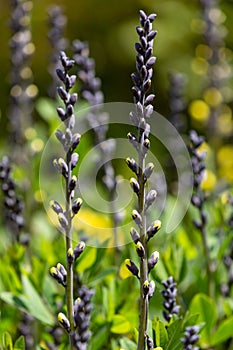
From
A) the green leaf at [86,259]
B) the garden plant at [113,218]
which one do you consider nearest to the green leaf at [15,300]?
the garden plant at [113,218]

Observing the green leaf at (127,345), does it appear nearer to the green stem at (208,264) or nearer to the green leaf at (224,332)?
the green leaf at (224,332)

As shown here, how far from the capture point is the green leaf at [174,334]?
→ 1.12 metres

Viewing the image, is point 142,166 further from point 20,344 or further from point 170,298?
point 20,344

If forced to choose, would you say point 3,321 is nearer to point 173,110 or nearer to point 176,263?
point 176,263

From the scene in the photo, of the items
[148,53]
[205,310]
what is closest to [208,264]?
[205,310]

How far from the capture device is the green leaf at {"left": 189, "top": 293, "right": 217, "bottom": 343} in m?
1.40

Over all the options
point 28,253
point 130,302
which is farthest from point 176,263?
point 28,253

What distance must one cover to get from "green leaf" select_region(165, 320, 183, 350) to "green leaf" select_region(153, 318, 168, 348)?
0.01 metres

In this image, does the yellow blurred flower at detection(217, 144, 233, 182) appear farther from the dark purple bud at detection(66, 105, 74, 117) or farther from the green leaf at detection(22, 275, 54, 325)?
the dark purple bud at detection(66, 105, 74, 117)

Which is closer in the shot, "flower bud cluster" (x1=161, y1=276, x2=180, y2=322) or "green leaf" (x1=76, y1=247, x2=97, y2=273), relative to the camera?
"flower bud cluster" (x1=161, y1=276, x2=180, y2=322)

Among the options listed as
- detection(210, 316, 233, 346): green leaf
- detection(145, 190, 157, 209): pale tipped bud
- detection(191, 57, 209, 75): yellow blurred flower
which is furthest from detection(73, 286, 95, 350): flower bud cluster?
detection(191, 57, 209, 75): yellow blurred flower

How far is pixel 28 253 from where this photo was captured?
1.73 meters

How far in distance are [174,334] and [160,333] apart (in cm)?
3

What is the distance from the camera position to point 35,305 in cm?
146
